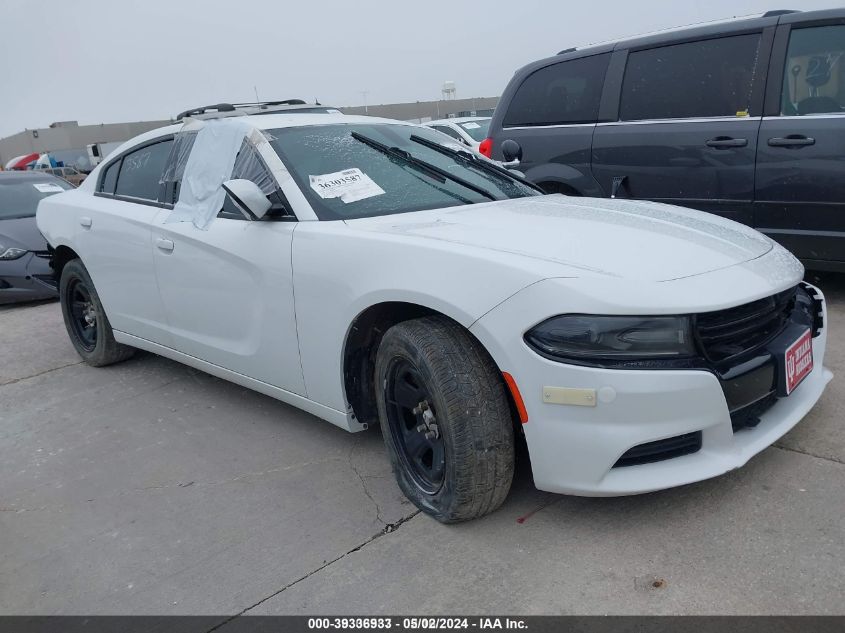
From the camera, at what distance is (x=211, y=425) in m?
4.03

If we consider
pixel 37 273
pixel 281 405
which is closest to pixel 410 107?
pixel 37 273

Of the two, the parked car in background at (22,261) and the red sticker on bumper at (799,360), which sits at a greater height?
the red sticker on bumper at (799,360)

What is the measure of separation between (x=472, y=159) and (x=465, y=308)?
1767 mm

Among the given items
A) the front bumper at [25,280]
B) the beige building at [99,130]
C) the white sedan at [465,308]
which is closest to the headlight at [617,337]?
the white sedan at [465,308]

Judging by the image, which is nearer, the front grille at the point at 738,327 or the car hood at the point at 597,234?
the front grille at the point at 738,327

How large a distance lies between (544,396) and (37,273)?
6.69 m

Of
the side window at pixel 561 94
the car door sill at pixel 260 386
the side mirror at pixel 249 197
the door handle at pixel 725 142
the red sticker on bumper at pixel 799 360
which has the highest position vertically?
the side window at pixel 561 94

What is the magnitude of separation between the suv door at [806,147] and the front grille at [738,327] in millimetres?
2222

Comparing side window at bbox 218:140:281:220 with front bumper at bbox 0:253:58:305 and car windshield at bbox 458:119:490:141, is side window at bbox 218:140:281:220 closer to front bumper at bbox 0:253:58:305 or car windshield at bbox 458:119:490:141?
front bumper at bbox 0:253:58:305

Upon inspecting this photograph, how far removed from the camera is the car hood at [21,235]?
25.1 feet

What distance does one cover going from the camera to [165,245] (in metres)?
4.00

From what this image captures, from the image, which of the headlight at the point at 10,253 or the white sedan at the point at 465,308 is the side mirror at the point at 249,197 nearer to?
the white sedan at the point at 465,308

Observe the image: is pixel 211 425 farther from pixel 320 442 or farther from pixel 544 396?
pixel 544 396

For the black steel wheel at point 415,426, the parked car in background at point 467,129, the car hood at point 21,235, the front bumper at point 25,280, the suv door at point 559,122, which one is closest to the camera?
the black steel wheel at point 415,426
